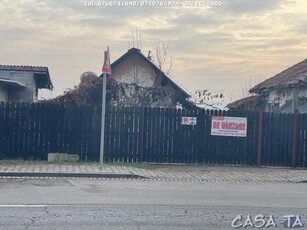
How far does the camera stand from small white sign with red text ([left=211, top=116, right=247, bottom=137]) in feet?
52.5

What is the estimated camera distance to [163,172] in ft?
46.3

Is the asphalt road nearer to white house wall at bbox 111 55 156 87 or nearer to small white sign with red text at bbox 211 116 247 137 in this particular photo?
small white sign with red text at bbox 211 116 247 137

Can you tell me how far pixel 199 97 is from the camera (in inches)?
1034

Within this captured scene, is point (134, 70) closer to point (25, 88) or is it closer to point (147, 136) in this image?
point (25, 88)

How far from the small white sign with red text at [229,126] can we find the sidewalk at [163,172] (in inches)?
43.5

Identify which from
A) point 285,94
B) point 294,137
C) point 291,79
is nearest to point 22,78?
point 285,94

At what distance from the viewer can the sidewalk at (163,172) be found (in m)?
12.9

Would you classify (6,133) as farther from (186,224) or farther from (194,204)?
(186,224)

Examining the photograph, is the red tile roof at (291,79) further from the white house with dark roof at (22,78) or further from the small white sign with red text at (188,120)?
the white house with dark roof at (22,78)

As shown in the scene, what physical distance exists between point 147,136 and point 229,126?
2590 mm

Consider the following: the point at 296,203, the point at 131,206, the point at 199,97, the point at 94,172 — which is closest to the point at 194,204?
the point at 131,206

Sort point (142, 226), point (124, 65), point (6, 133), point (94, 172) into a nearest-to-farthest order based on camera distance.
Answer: point (142, 226), point (94, 172), point (6, 133), point (124, 65)

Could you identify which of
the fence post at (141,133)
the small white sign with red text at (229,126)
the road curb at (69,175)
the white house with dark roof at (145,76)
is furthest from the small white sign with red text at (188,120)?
the white house with dark roof at (145,76)

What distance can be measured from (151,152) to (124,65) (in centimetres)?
1092
